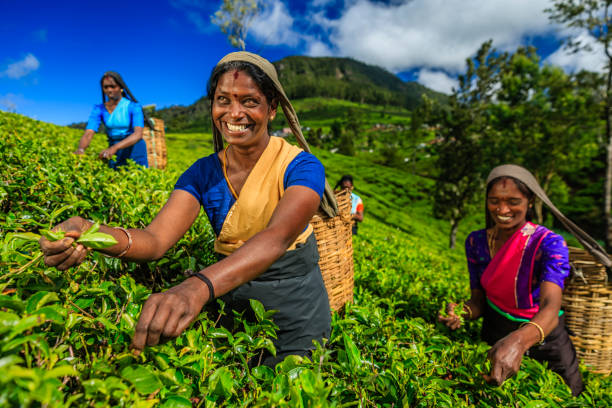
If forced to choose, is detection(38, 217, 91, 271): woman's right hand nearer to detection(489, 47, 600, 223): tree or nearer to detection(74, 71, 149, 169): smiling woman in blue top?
detection(74, 71, 149, 169): smiling woman in blue top

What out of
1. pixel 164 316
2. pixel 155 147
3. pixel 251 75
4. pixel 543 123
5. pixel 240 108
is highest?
pixel 543 123

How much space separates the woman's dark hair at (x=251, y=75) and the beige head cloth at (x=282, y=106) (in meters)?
0.02

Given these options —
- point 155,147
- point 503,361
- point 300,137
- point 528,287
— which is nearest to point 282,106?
point 300,137

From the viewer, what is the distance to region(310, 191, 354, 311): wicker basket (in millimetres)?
2275

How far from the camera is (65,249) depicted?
3.31 feet

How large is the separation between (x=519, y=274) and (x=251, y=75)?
244cm

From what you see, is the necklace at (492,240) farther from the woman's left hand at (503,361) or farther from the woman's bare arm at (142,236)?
the woman's bare arm at (142,236)

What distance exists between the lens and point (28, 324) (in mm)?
635

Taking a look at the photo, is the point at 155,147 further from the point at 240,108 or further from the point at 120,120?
the point at 240,108

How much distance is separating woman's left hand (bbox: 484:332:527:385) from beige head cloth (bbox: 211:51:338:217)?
1181mm

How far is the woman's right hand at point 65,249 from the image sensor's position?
0.99 m

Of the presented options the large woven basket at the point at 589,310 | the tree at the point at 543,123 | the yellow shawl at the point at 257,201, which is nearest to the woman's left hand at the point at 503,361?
the yellow shawl at the point at 257,201

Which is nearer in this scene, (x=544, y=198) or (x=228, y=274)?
(x=228, y=274)

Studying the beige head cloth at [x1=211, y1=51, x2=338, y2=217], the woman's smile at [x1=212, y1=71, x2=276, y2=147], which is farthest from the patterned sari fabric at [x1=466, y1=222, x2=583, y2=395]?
the woman's smile at [x1=212, y1=71, x2=276, y2=147]
